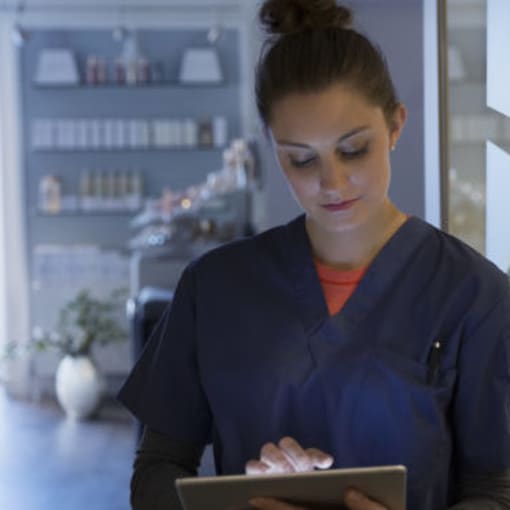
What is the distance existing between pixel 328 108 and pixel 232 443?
440 millimetres

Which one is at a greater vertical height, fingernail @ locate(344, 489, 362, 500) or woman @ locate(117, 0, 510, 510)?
woman @ locate(117, 0, 510, 510)

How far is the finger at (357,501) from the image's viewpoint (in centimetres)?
112

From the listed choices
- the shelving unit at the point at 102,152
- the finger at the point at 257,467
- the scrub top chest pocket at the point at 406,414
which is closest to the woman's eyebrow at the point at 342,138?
the scrub top chest pocket at the point at 406,414

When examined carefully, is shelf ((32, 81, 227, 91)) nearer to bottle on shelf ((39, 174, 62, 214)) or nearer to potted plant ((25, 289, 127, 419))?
bottle on shelf ((39, 174, 62, 214))

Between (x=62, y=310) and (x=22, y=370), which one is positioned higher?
(x=62, y=310)

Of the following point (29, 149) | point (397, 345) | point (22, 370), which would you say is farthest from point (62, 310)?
point (397, 345)

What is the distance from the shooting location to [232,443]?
1.35m

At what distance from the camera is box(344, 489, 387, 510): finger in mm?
1117

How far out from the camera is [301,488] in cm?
112

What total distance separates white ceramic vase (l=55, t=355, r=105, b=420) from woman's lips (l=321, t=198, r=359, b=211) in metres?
4.77

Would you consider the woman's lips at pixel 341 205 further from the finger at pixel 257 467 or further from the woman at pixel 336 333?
the finger at pixel 257 467


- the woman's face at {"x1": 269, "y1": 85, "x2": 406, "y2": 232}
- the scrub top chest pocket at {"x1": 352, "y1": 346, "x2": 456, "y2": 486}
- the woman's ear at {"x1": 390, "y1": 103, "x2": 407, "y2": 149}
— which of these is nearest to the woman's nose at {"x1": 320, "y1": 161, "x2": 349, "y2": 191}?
the woman's face at {"x1": 269, "y1": 85, "x2": 406, "y2": 232}

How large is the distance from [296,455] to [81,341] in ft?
16.6

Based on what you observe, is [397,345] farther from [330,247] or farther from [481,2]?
[481,2]
